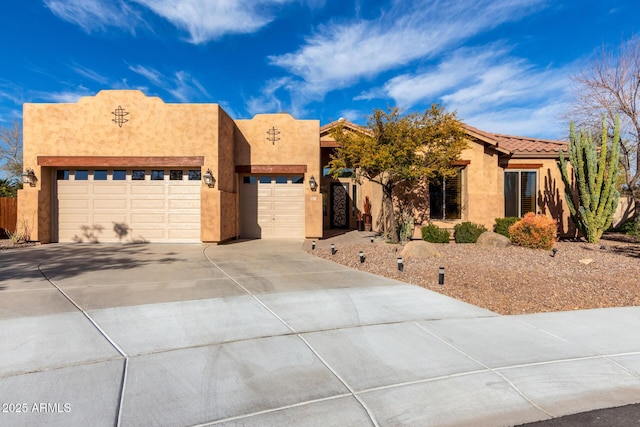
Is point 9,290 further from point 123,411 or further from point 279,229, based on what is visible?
point 279,229

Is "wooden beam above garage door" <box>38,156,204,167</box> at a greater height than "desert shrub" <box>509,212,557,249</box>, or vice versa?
"wooden beam above garage door" <box>38,156,204,167</box>

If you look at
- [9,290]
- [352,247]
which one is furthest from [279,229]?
[9,290]

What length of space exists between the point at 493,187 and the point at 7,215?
1962cm

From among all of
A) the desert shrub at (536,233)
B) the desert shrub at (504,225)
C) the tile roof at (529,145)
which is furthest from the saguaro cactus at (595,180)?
the desert shrub at (536,233)

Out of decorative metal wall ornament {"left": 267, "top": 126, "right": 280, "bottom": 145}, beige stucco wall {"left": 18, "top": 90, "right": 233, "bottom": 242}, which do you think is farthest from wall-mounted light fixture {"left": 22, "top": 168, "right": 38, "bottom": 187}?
decorative metal wall ornament {"left": 267, "top": 126, "right": 280, "bottom": 145}

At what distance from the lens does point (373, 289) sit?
6.35 metres

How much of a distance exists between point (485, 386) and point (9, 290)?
736cm

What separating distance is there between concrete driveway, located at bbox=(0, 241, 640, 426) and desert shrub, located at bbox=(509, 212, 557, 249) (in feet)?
19.3

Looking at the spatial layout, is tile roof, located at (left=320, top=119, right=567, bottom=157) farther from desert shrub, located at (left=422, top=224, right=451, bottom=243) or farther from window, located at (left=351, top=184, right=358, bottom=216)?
window, located at (left=351, top=184, right=358, bottom=216)

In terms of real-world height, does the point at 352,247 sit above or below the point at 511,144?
below

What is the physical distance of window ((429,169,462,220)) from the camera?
14445 mm

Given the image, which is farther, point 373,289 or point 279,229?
point 279,229

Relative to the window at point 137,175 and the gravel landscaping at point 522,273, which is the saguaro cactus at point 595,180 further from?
the window at point 137,175

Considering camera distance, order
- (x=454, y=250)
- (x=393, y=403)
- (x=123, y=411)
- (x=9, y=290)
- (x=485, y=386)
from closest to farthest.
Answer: (x=123, y=411), (x=393, y=403), (x=485, y=386), (x=9, y=290), (x=454, y=250)
